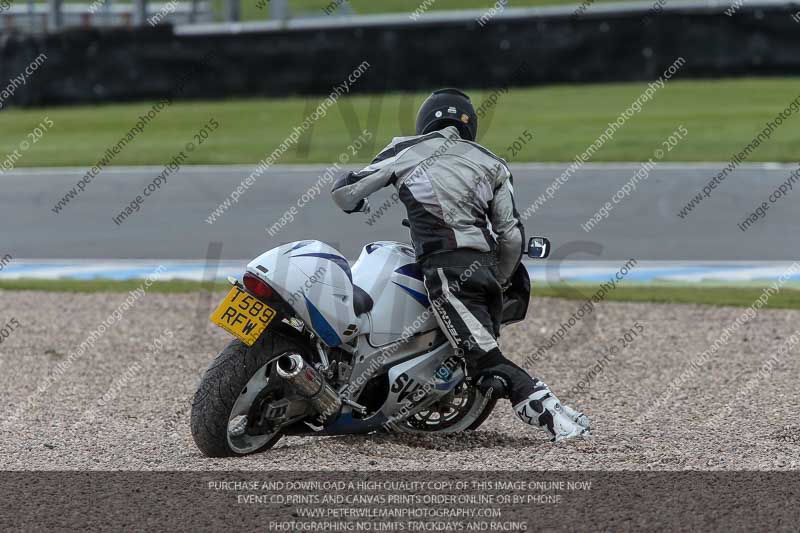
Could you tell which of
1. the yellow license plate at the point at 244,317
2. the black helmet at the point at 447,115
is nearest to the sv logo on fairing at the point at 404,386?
the yellow license plate at the point at 244,317

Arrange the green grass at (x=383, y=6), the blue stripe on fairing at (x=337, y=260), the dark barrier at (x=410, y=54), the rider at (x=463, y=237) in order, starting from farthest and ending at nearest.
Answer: the green grass at (x=383, y=6)
the dark barrier at (x=410, y=54)
the rider at (x=463, y=237)
the blue stripe on fairing at (x=337, y=260)

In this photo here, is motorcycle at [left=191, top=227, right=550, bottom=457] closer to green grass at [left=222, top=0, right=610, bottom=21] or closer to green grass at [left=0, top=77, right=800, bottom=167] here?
green grass at [left=0, top=77, right=800, bottom=167]

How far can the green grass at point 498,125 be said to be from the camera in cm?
1670

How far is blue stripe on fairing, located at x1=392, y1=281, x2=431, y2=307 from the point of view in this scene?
6082 mm

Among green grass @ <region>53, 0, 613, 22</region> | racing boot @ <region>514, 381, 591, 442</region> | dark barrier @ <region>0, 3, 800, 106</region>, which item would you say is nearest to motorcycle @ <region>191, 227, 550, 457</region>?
racing boot @ <region>514, 381, 591, 442</region>

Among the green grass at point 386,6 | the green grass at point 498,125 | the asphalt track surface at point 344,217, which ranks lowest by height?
the green grass at point 386,6

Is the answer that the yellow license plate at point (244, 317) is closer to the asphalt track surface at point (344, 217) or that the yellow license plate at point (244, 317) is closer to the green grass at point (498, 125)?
the asphalt track surface at point (344, 217)

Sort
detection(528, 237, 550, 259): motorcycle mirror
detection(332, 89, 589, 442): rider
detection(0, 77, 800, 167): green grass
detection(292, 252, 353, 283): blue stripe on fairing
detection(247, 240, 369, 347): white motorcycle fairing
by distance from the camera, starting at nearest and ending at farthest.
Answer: detection(247, 240, 369, 347): white motorcycle fairing, detection(292, 252, 353, 283): blue stripe on fairing, detection(332, 89, 589, 442): rider, detection(528, 237, 550, 259): motorcycle mirror, detection(0, 77, 800, 167): green grass

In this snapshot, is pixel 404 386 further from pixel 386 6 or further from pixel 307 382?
pixel 386 6

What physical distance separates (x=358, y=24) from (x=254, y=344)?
1697 cm

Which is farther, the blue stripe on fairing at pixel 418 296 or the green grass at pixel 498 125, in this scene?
the green grass at pixel 498 125

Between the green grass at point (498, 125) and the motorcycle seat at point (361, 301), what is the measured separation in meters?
10.3

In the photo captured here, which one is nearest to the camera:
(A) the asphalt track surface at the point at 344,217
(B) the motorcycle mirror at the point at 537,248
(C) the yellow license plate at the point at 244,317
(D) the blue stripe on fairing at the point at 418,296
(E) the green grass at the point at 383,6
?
(C) the yellow license plate at the point at 244,317

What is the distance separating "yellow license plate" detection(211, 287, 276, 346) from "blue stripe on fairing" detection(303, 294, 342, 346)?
18 centimetres
